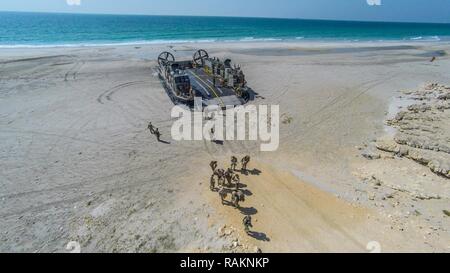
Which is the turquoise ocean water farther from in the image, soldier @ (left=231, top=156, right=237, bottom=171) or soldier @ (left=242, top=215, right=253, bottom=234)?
soldier @ (left=242, top=215, right=253, bottom=234)

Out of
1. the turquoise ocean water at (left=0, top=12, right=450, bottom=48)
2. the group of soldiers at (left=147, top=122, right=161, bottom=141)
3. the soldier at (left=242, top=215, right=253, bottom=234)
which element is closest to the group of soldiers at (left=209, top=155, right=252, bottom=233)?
the soldier at (left=242, top=215, right=253, bottom=234)

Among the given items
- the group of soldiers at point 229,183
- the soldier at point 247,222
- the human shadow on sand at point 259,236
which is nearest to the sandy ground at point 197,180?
the human shadow on sand at point 259,236

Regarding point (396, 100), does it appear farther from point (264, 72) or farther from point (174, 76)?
point (174, 76)

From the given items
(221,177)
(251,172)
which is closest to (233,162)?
(251,172)

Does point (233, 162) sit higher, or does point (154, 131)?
point (154, 131)

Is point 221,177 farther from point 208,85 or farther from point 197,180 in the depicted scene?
point 208,85
